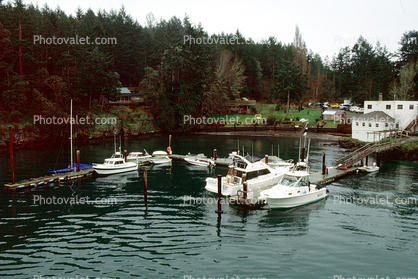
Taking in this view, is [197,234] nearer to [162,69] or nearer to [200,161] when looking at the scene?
[200,161]

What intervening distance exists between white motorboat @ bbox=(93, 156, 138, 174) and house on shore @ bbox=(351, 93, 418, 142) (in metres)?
42.6

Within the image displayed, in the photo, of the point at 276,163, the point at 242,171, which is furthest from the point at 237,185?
the point at 276,163

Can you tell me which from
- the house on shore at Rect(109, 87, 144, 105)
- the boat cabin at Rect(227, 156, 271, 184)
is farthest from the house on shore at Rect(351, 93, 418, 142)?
A: the house on shore at Rect(109, 87, 144, 105)

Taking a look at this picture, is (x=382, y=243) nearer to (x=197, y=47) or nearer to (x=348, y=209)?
(x=348, y=209)

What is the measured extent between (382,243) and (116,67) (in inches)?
3570

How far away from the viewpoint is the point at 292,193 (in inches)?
987

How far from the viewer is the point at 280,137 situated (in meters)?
71.9

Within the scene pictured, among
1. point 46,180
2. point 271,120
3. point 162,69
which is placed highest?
point 162,69

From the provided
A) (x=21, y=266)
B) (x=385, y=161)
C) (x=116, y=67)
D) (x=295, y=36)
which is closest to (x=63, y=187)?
(x=21, y=266)

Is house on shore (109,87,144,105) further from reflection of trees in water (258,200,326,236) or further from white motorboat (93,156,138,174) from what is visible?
reflection of trees in water (258,200,326,236)

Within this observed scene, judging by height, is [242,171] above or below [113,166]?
above

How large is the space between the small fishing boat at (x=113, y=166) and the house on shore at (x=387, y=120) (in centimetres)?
4257

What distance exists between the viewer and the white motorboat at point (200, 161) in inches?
1650

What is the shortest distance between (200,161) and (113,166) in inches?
481
